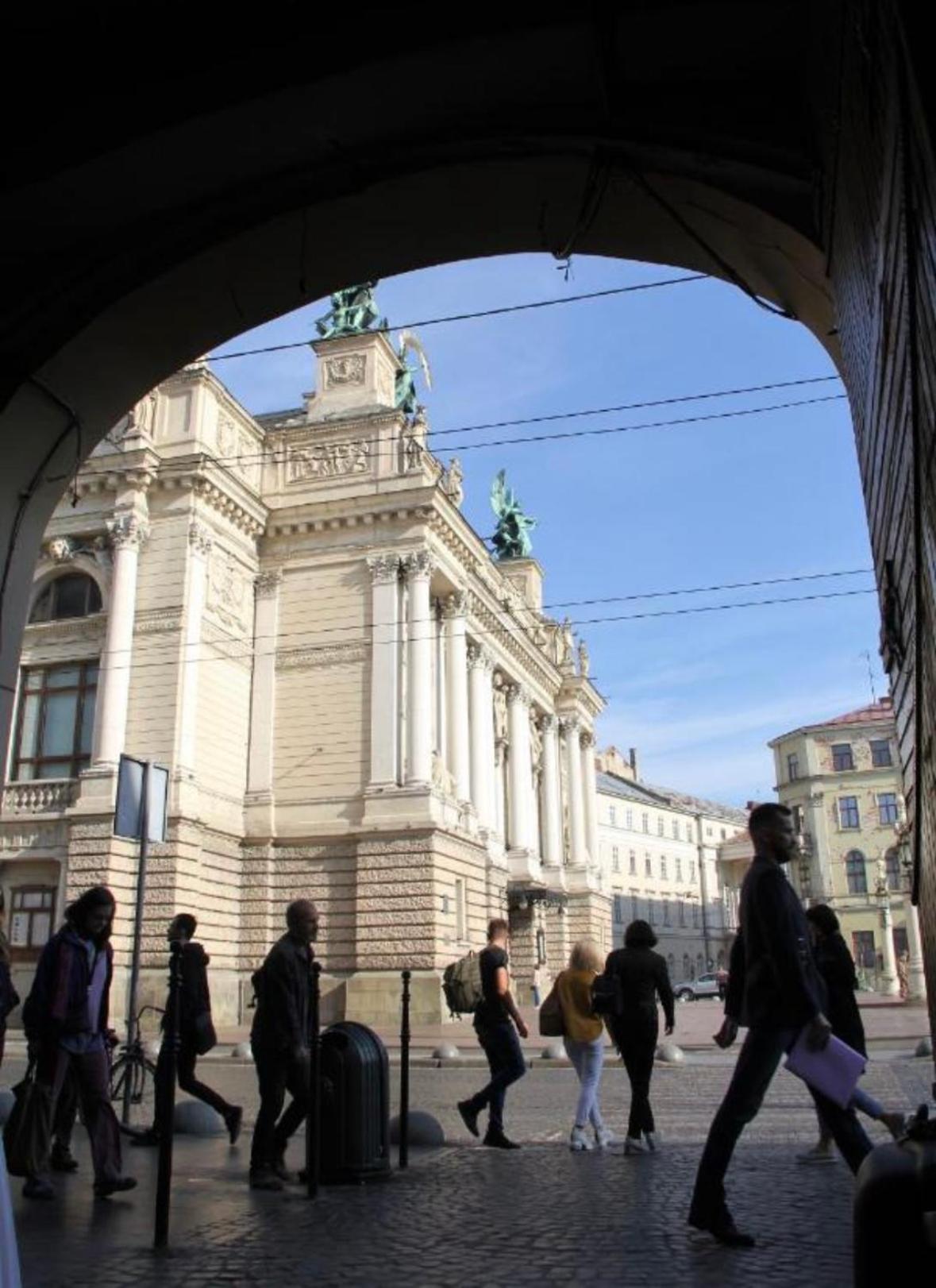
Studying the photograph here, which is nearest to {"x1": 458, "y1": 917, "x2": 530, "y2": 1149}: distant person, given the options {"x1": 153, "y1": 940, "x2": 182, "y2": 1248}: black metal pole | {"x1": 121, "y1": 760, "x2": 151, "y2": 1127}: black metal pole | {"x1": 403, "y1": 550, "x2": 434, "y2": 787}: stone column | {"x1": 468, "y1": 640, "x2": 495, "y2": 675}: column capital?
{"x1": 153, "y1": 940, "x2": 182, "y2": 1248}: black metal pole

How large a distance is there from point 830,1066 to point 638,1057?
11.1 feet

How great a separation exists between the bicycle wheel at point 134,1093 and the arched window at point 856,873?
65333 mm

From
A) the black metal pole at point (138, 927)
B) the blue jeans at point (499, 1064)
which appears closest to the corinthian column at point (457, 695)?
the black metal pole at point (138, 927)

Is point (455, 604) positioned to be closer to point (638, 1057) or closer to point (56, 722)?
point (56, 722)

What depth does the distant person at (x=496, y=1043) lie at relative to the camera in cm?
895

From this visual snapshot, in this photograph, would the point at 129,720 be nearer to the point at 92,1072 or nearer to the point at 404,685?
the point at 404,685

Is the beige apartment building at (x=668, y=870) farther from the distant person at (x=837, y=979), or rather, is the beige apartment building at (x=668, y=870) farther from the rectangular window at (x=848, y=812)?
the distant person at (x=837, y=979)

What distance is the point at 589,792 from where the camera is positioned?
55.4 meters

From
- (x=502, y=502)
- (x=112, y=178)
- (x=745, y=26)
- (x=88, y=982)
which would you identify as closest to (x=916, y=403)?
(x=745, y=26)

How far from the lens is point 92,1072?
6820mm

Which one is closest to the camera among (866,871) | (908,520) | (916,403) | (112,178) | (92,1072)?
(916,403)

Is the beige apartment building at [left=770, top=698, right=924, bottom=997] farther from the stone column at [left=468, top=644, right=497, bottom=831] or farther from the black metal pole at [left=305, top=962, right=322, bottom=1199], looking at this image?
the black metal pole at [left=305, top=962, right=322, bottom=1199]

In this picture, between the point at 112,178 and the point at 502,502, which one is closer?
the point at 112,178

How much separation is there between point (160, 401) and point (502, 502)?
2533 cm
